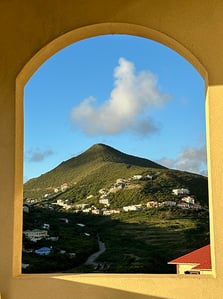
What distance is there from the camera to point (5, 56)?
9.38ft

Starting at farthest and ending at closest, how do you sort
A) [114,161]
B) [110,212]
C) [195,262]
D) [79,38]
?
[114,161] → [110,212] → [79,38] → [195,262]

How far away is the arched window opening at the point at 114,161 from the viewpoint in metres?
2.93

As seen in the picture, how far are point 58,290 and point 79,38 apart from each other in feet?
5.19

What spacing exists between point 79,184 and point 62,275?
0.71 m

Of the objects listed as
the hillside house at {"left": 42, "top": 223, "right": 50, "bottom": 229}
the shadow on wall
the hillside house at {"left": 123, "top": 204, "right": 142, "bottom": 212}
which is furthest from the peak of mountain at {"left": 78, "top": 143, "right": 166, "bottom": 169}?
the shadow on wall

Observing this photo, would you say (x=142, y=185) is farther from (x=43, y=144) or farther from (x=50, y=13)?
(x=50, y=13)

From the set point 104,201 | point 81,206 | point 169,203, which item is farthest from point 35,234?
point 169,203

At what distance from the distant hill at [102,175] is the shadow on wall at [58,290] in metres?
0.67

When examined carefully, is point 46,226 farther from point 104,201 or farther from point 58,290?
point 58,290

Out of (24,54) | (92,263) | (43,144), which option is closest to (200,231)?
(92,263)

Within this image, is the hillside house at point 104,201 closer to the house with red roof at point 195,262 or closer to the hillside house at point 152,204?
the hillside house at point 152,204

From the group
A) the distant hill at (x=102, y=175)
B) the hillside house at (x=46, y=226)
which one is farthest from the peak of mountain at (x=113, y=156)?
the hillside house at (x=46, y=226)

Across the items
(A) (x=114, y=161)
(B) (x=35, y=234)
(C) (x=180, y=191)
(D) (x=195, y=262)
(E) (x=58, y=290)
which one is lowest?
(E) (x=58, y=290)

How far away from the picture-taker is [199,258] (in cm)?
280
